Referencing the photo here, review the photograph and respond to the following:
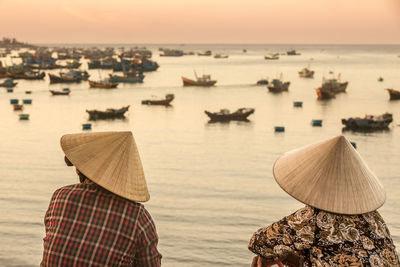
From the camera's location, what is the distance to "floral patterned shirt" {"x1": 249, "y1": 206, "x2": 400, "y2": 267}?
6.30 feet

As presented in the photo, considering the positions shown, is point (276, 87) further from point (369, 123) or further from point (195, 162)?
point (195, 162)

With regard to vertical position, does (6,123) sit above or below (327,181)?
below

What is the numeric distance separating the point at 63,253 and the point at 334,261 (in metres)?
1.13

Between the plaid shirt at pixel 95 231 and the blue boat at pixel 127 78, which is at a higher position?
the plaid shirt at pixel 95 231

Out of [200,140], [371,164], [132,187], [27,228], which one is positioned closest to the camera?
[132,187]

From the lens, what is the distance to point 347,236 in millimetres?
1936

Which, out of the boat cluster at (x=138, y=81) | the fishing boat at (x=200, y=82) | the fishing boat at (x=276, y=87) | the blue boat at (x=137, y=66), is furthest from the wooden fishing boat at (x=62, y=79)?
the fishing boat at (x=276, y=87)

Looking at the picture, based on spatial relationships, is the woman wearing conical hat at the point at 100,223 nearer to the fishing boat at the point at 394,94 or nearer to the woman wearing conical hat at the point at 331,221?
the woman wearing conical hat at the point at 331,221

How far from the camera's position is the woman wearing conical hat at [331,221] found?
6.34ft

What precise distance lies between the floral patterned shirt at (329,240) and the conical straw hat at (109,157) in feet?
1.96

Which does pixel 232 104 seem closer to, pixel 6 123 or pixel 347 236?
pixel 6 123

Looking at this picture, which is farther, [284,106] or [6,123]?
[284,106]

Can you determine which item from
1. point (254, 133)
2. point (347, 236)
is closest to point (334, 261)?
point (347, 236)

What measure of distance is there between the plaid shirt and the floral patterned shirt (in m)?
0.51
